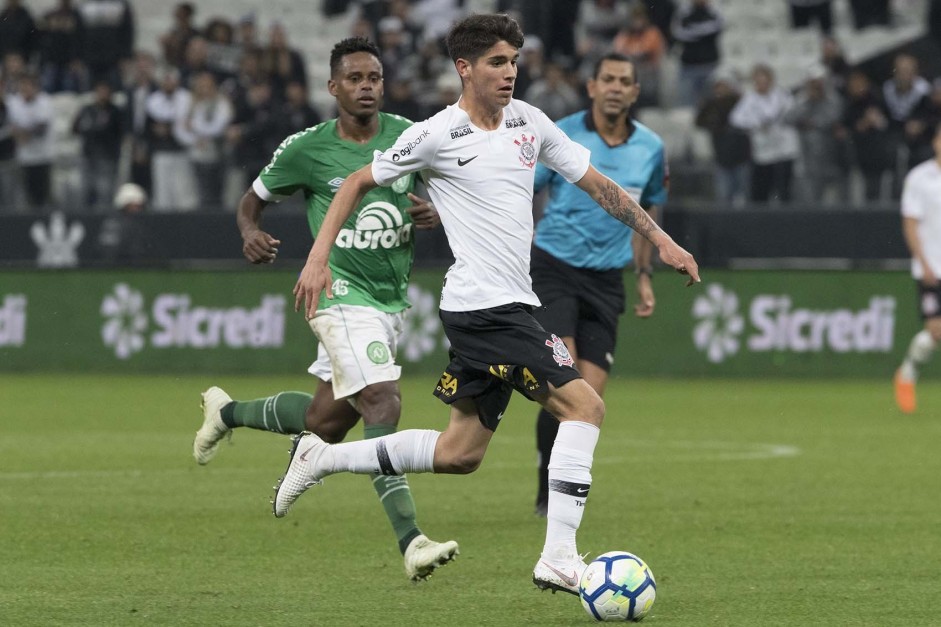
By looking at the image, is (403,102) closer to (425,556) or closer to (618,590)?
(425,556)

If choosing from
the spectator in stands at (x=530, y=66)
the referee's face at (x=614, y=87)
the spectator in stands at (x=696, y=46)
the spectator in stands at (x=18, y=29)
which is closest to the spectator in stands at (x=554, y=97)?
the spectator in stands at (x=530, y=66)

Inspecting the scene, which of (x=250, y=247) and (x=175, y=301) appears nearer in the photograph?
(x=250, y=247)

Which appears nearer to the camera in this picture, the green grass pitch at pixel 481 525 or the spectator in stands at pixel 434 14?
the green grass pitch at pixel 481 525

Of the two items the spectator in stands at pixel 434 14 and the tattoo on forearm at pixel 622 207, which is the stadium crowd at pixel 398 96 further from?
the tattoo on forearm at pixel 622 207

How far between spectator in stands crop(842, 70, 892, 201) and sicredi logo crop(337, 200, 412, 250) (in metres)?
13.0

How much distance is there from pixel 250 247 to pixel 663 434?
258 inches

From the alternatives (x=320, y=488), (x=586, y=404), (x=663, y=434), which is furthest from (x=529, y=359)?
(x=663, y=434)

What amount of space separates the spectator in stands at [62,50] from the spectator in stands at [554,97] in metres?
6.54

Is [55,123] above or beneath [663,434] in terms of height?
above

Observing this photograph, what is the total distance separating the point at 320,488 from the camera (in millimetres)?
10977

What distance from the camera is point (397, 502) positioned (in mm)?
7641

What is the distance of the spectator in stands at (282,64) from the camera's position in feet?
71.8

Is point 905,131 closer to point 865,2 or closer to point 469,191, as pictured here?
point 865,2

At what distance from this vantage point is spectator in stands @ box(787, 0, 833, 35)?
24.0m
